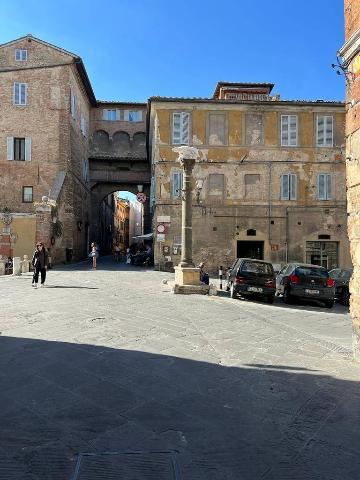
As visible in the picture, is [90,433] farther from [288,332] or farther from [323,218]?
[323,218]

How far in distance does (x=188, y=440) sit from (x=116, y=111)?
3548cm

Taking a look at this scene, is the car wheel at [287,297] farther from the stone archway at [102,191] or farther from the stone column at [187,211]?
the stone archway at [102,191]

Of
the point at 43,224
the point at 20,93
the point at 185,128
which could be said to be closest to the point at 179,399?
the point at 43,224

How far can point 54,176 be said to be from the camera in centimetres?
2700

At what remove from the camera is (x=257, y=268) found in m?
14.0

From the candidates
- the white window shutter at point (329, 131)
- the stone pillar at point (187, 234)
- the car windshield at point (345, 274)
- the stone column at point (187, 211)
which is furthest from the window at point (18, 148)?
the car windshield at point (345, 274)

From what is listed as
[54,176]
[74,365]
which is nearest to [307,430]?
[74,365]

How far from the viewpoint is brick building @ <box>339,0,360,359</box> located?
523 centimetres

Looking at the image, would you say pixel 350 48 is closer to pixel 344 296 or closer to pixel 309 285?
pixel 309 285

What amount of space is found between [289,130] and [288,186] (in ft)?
10.5

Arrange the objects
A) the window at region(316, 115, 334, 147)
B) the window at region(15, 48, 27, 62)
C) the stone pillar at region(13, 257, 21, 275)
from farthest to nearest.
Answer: the window at region(15, 48, 27, 62), the window at region(316, 115, 334, 147), the stone pillar at region(13, 257, 21, 275)

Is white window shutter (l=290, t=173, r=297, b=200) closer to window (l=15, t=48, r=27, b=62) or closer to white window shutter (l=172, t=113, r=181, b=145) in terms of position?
white window shutter (l=172, t=113, r=181, b=145)

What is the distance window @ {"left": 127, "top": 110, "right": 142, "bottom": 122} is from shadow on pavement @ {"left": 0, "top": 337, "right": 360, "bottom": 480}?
3291 centimetres

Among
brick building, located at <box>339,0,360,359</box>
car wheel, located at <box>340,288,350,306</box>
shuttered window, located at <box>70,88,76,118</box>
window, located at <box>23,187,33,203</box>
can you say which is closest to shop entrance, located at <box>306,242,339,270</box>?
car wheel, located at <box>340,288,350,306</box>
